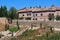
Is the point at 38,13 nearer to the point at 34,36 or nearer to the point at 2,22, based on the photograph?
the point at 2,22

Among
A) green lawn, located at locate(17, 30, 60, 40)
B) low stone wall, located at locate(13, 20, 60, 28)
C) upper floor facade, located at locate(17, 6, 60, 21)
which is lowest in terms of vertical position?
green lawn, located at locate(17, 30, 60, 40)

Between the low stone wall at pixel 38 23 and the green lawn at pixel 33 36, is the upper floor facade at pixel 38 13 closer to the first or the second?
the low stone wall at pixel 38 23

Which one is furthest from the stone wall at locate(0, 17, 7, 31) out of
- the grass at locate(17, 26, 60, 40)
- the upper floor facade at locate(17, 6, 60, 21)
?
the upper floor facade at locate(17, 6, 60, 21)

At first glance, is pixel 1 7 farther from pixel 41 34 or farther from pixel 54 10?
pixel 41 34

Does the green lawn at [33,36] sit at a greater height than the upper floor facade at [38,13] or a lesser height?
lesser

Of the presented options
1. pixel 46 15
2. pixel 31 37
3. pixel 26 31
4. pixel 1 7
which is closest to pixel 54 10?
pixel 46 15

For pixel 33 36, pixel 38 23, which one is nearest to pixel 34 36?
pixel 33 36

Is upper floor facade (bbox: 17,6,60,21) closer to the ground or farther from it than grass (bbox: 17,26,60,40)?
farther from it

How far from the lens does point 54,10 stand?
57.3 m

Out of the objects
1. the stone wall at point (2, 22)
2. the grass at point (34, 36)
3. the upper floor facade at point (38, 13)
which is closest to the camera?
the grass at point (34, 36)

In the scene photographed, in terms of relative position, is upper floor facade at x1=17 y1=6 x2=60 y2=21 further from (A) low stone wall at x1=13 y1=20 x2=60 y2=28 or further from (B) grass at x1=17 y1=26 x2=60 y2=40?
(B) grass at x1=17 y1=26 x2=60 y2=40

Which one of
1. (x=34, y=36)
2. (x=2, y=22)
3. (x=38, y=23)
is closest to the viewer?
(x=34, y=36)

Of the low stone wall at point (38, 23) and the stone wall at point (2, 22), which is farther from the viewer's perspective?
the stone wall at point (2, 22)

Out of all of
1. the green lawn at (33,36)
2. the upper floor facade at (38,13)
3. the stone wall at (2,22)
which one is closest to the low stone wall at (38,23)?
the stone wall at (2,22)
